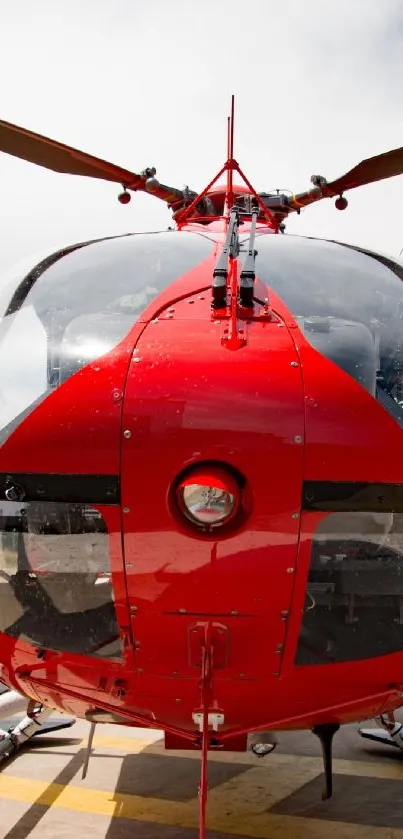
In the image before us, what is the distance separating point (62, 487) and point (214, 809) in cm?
267

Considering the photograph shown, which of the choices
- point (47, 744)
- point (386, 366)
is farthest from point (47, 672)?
point (47, 744)

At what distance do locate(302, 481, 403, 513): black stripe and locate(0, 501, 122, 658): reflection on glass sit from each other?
76cm

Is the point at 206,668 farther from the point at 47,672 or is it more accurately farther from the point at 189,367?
the point at 189,367

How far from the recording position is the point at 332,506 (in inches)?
118

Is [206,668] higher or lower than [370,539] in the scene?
lower

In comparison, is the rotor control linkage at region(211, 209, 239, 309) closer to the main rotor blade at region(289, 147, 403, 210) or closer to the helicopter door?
the helicopter door

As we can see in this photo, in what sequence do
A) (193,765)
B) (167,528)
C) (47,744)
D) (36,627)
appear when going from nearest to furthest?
(167,528)
(36,627)
(193,765)
(47,744)

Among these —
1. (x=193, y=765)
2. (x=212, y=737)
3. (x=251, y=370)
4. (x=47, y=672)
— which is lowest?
(x=193, y=765)

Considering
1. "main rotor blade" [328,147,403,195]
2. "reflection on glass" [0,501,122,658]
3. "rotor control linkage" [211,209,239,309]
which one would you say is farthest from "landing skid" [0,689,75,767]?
"main rotor blade" [328,147,403,195]

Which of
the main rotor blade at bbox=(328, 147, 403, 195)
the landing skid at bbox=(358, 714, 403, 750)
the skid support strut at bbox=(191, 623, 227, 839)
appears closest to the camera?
the skid support strut at bbox=(191, 623, 227, 839)

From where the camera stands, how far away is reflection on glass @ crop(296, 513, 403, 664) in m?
3.07

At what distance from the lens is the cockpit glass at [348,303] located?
10.8ft

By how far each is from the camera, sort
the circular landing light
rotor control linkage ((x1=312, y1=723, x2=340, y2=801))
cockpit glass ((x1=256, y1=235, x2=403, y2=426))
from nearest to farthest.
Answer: the circular landing light < cockpit glass ((x1=256, y1=235, x2=403, y2=426)) < rotor control linkage ((x1=312, y1=723, x2=340, y2=801))

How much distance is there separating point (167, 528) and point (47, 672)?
92cm
